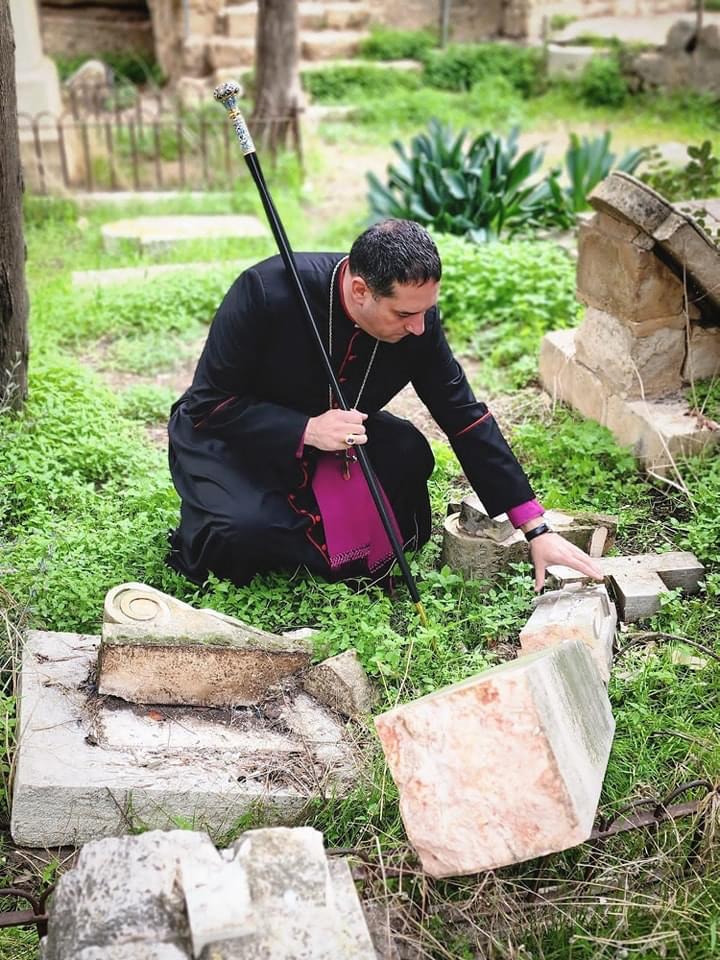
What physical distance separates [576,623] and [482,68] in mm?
12850

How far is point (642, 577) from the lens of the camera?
365 cm

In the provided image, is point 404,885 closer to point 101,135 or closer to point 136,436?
point 136,436

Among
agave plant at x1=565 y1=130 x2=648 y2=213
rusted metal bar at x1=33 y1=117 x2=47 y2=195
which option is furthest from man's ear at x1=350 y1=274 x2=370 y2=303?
rusted metal bar at x1=33 y1=117 x2=47 y2=195

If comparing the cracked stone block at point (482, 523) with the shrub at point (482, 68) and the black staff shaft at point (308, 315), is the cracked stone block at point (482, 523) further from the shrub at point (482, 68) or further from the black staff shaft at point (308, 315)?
the shrub at point (482, 68)

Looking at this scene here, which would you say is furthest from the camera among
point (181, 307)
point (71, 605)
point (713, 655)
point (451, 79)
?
point (451, 79)

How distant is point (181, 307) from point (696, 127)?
24.5ft

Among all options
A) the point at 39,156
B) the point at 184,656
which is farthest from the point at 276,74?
the point at 184,656

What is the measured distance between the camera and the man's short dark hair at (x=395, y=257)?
3.11 meters

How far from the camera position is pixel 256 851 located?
6.99 ft

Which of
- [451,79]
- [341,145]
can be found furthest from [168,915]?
[451,79]

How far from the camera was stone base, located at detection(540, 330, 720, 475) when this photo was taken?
14.4 feet

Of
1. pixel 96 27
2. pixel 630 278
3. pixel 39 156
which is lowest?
pixel 39 156

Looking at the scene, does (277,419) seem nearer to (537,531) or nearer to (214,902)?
(537,531)

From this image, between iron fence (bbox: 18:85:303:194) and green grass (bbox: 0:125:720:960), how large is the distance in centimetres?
355
